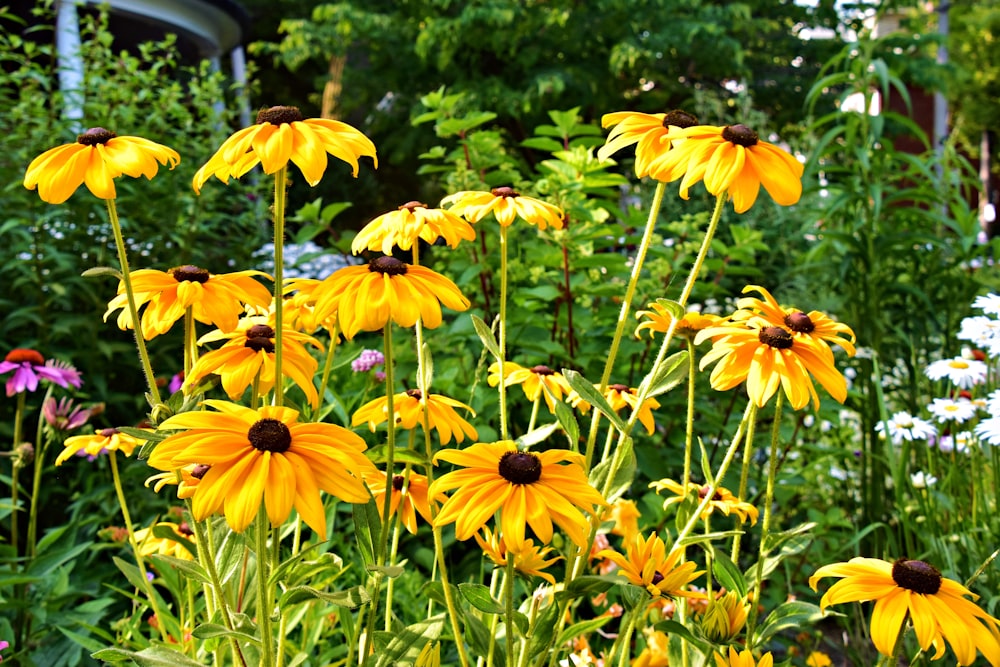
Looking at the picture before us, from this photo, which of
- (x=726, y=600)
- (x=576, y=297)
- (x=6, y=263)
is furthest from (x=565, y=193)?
(x=6, y=263)

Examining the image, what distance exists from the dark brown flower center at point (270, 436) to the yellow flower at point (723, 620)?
2.01 ft

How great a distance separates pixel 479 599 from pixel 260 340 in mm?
426

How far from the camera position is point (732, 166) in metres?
0.99

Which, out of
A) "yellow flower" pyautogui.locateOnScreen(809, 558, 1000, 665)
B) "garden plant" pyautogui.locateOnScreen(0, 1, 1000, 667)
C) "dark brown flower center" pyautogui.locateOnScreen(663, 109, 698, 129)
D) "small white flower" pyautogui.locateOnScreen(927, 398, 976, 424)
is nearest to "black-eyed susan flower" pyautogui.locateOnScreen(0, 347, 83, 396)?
"garden plant" pyautogui.locateOnScreen(0, 1, 1000, 667)

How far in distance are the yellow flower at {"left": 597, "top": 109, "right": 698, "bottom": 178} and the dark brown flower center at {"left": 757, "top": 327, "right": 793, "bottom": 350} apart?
0.85 ft

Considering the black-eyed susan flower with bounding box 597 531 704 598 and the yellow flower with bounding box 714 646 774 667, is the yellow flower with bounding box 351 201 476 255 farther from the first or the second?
the yellow flower with bounding box 714 646 774 667

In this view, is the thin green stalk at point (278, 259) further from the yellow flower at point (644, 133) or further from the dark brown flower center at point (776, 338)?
the dark brown flower center at point (776, 338)

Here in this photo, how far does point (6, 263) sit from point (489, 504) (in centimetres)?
258

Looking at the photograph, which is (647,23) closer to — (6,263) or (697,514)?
(6,263)

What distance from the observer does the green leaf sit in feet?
3.34

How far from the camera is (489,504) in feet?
3.01

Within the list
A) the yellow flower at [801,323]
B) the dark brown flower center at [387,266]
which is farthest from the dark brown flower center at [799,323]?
the dark brown flower center at [387,266]

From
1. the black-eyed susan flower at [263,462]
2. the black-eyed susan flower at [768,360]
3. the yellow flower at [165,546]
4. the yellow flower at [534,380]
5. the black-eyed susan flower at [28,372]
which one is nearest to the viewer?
the black-eyed susan flower at [263,462]

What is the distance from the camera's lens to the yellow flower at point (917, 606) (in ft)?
3.02
